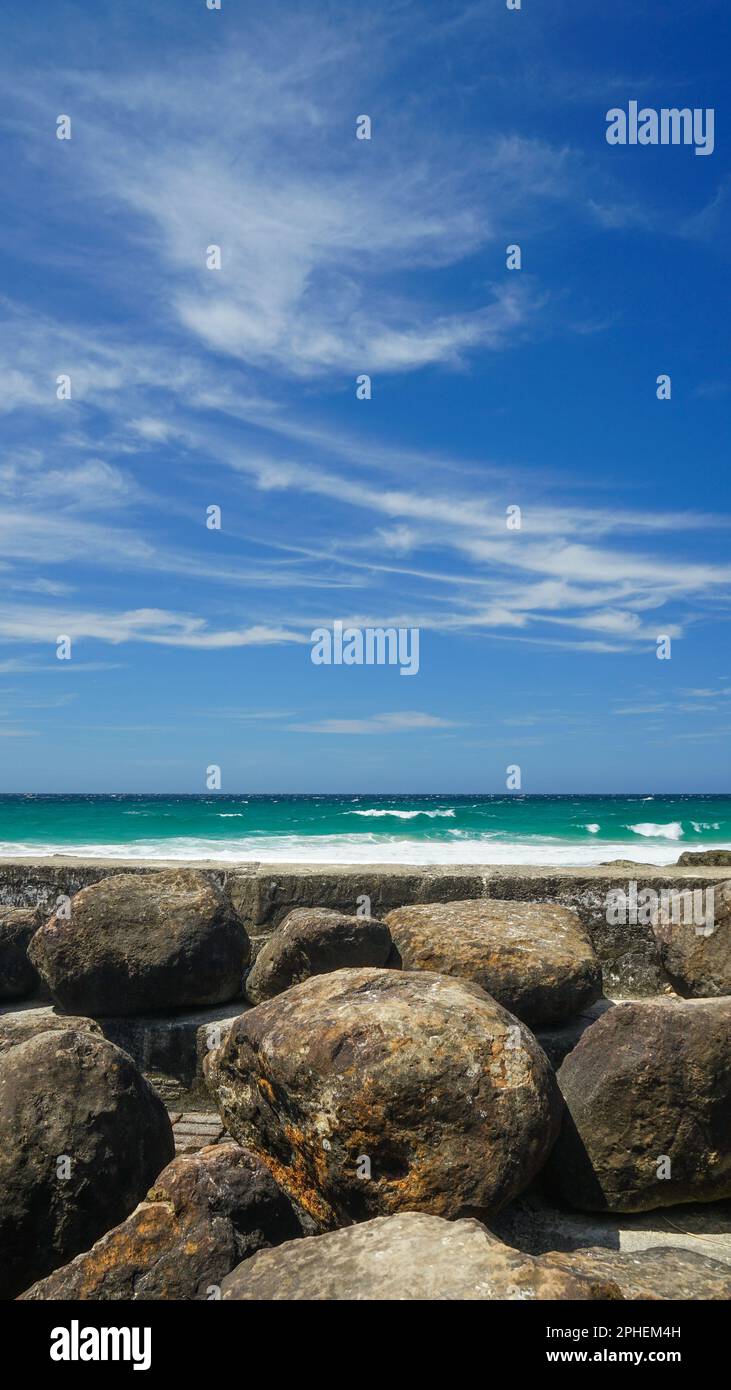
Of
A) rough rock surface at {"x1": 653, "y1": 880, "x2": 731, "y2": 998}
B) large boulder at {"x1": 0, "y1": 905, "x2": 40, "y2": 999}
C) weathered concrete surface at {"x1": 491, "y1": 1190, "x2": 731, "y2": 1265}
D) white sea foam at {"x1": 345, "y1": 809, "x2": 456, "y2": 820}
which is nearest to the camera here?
weathered concrete surface at {"x1": 491, "y1": 1190, "x2": 731, "y2": 1265}

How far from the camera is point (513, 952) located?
14.2 feet

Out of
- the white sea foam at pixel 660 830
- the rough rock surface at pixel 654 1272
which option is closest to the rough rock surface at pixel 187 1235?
the rough rock surface at pixel 654 1272

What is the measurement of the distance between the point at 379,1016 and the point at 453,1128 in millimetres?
449

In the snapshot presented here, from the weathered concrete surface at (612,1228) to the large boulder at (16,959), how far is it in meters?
3.14

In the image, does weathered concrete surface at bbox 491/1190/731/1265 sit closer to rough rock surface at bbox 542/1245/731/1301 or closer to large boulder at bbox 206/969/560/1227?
large boulder at bbox 206/969/560/1227

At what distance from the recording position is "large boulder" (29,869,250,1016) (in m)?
4.67

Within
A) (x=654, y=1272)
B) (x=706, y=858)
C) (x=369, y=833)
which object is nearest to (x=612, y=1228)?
(x=654, y=1272)

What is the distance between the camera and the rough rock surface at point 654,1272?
2352mm

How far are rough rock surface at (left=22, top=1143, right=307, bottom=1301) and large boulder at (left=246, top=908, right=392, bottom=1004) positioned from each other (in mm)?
1440

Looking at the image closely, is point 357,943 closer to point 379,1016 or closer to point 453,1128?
point 379,1016

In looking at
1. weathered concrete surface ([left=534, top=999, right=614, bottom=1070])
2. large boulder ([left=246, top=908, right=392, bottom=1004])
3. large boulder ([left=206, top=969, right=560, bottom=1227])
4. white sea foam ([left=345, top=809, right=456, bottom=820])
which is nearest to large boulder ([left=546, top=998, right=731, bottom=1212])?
large boulder ([left=206, top=969, right=560, bottom=1227])

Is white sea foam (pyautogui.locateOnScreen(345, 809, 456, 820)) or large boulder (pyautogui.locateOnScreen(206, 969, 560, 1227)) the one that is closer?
large boulder (pyautogui.locateOnScreen(206, 969, 560, 1227))
